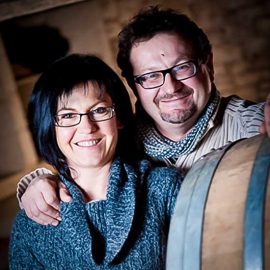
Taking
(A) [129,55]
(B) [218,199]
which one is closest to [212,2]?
(A) [129,55]

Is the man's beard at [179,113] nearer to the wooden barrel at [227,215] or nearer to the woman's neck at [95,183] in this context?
the woman's neck at [95,183]

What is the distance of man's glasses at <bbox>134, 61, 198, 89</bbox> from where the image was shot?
1467 millimetres

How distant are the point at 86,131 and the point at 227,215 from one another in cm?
52

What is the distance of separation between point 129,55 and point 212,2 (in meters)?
2.41

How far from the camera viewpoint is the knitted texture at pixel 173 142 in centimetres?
144

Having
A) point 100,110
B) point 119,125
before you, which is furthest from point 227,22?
point 100,110

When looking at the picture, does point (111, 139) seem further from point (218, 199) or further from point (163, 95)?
point (218, 199)

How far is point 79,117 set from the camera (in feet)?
4.24

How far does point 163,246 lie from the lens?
127cm

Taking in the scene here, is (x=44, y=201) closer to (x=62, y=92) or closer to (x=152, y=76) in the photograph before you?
(x=62, y=92)

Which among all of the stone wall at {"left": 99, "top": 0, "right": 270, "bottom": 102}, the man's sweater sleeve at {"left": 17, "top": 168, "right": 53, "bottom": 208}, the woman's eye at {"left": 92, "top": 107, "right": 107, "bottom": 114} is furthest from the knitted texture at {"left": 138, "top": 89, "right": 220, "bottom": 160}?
the stone wall at {"left": 99, "top": 0, "right": 270, "bottom": 102}

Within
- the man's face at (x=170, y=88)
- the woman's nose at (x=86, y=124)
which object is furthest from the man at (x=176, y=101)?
the woman's nose at (x=86, y=124)

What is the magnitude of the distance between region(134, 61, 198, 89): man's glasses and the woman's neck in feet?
1.01

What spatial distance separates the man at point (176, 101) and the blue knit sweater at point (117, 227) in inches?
4.4
